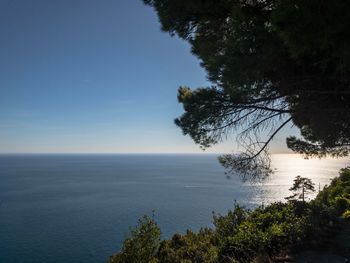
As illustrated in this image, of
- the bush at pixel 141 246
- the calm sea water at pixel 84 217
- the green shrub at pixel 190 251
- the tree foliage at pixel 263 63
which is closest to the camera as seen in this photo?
the tree foliage at pixel 263 63

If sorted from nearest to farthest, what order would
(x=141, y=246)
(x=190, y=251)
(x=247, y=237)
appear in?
(x=247, y=237)
(x=141, y=246)
(x=190, y=251)

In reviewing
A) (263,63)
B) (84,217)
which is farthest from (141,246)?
(84,217)

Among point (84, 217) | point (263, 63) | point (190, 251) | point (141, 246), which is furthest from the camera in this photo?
point (84, 217)

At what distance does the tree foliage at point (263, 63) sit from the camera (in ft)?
16.4

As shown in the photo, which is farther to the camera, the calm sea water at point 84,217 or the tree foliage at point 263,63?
the calm sea water at point 84,217

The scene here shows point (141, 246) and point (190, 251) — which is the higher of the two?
point (141, 246)

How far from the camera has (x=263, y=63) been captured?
623 cm

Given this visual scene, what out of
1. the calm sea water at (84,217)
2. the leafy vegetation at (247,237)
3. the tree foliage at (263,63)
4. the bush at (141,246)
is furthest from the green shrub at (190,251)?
the calm sea water at (84,217)

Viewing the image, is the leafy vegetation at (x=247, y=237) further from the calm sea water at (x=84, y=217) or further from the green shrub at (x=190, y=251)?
the calm sea water at (x=84, y=217)

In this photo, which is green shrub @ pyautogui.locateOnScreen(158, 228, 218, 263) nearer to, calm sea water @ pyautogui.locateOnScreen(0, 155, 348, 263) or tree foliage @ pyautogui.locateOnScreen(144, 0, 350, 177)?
tree foliage @ pyautogui.locateOnScreen(144, 0, 350, 177)

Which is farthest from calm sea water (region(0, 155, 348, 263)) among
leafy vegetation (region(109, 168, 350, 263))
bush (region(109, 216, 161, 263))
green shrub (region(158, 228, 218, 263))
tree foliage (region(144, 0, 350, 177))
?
tree foliage (region(144, 0, 350, 177))

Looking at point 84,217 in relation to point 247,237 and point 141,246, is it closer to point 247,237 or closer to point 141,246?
point 141,246

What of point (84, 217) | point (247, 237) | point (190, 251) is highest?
point (247, 237)

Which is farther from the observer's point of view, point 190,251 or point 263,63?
point 190,251
